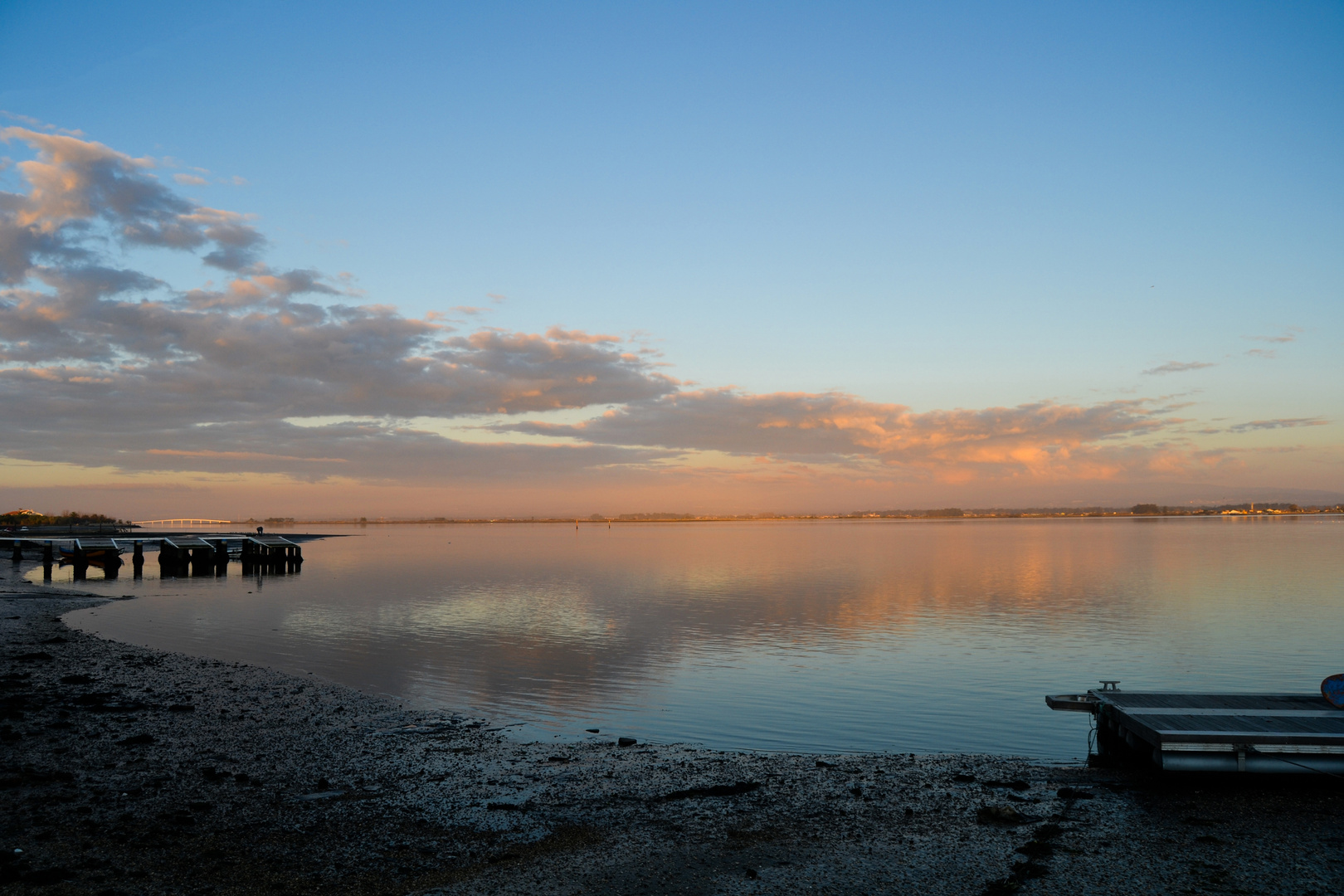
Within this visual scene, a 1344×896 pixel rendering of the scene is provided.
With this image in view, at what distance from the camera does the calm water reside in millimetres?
18328

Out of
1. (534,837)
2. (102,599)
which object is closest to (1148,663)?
(534,837)

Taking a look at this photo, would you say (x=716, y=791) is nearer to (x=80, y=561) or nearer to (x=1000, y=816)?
(x=1000, y=816)

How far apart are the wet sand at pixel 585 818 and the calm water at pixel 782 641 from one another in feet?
8.33

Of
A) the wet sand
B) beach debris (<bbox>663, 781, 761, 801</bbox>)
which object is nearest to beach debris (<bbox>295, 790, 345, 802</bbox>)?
the wet sand

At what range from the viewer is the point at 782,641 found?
1147 inches

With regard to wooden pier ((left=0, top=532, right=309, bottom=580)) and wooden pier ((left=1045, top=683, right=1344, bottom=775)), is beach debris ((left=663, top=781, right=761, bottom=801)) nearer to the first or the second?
wooden pier ((left=1045, top=683, right=1344, bottom=775))

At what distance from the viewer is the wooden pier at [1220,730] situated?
484 inches

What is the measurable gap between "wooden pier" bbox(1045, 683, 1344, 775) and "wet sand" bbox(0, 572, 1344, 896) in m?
0.39

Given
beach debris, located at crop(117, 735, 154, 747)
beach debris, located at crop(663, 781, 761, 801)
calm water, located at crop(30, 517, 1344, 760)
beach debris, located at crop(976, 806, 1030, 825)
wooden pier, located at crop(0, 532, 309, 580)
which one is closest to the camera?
beach debris, located at crop(976, 806, 1030, 825)

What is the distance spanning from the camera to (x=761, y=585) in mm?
52625

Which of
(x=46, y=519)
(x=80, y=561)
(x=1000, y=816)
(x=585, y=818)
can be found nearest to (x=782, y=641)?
(x=1000, y=816)

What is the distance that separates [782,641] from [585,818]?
1872cm

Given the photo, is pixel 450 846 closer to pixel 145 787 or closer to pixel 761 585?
pixel 145 787

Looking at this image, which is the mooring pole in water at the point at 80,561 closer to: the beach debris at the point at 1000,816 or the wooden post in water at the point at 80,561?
the wooden post in water at the point at 80,561
